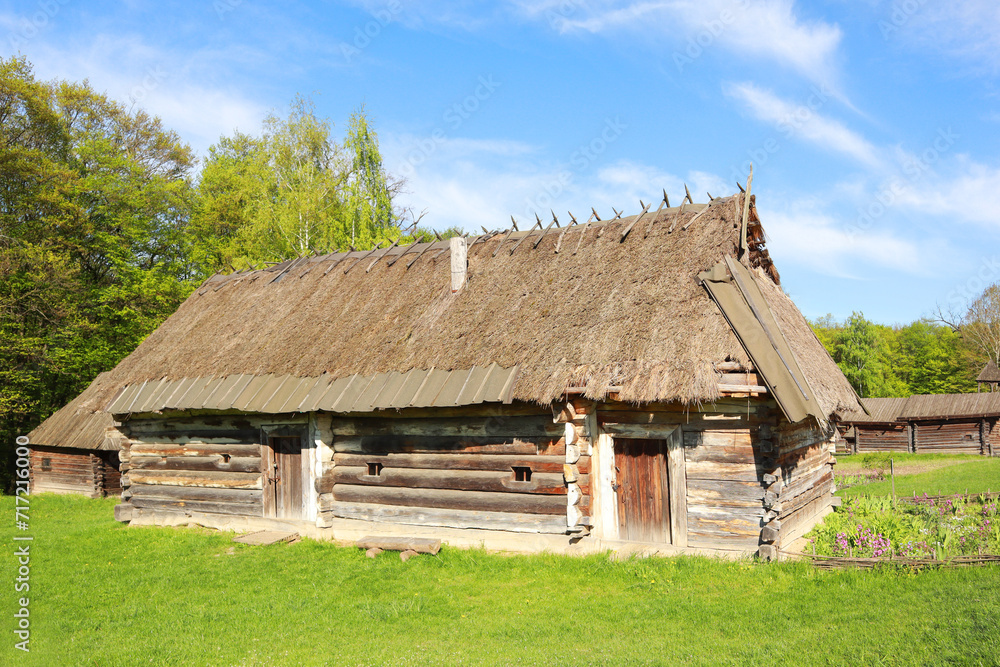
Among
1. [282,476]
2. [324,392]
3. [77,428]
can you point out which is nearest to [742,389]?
[324,392]

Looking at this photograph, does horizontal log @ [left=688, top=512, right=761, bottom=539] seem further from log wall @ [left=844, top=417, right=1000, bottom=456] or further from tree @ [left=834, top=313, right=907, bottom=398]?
tree @ [left=834, top=313, right=907, bottom=398]

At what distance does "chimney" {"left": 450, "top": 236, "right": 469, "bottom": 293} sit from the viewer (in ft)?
45.5

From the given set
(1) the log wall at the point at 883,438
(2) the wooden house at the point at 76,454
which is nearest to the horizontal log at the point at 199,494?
(2) the wooden house at the point at 76,454

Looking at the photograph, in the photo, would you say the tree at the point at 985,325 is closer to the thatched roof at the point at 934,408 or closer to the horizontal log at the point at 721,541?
the thatched roof at the point at 934,408

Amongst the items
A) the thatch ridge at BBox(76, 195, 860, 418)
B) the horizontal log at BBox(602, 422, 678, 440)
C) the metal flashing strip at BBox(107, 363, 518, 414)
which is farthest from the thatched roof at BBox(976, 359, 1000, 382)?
the metal flashing strip at BBox(107, 363, 518, 414)

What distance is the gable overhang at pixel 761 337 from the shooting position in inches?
350

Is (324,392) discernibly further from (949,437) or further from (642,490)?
(949,437)

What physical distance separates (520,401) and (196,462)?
8196 millimetres

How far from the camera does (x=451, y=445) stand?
11.6 metres

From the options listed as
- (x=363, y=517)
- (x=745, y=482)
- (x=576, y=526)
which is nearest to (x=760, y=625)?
(x=745, y=482)

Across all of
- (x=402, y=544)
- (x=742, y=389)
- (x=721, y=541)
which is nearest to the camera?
(x=742, y=389)

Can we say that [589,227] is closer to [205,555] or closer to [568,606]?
[568,606]

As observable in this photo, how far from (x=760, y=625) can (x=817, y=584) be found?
1.63 metres

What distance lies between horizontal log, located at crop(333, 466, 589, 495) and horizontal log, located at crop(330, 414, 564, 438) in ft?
2.12
